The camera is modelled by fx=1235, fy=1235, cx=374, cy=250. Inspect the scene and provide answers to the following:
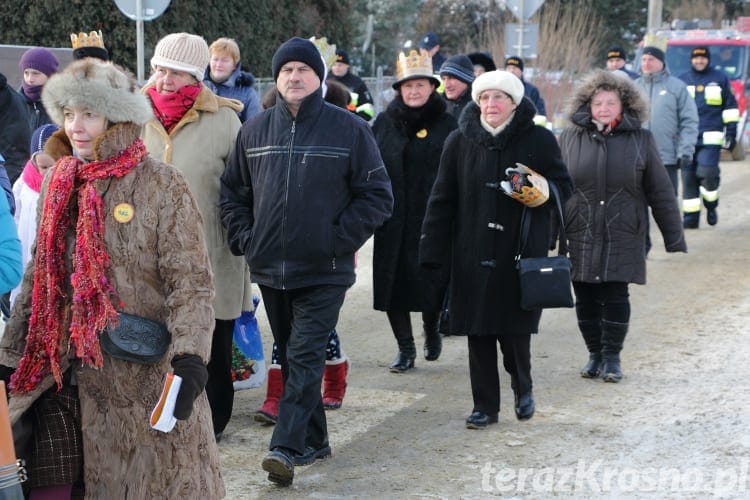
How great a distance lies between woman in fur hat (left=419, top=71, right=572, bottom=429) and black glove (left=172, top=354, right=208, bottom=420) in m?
2.76

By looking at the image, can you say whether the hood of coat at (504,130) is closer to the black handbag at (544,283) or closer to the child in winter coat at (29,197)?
the black handbag at (544,283)

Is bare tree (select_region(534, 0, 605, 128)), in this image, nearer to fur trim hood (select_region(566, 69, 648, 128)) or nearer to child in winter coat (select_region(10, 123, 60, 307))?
fur trim hood (select_region(566, 69, 648, 128))

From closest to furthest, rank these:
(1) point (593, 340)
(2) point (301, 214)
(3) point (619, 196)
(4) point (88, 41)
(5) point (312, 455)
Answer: (2) point (301, 214) → (5) point (312, 455) → (3) point (619, 196) → (1) point (593, 340) → (4) point (88, 41)

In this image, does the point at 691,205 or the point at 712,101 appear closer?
the point at 691,205

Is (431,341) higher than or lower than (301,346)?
lower

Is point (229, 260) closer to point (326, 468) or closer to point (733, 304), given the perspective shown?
point (326, 468)

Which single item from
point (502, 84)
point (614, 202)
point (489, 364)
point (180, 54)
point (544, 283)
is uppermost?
point (180, 54)

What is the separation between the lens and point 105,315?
4047 mm

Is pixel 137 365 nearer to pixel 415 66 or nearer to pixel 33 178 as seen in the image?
pixel 33 178

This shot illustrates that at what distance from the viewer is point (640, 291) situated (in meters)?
10.6

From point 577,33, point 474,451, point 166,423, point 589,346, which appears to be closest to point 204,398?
point 166,423

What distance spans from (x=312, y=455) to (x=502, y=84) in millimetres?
2186

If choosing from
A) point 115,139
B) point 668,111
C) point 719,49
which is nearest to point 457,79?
point 668,111

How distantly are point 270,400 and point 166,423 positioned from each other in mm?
2705
